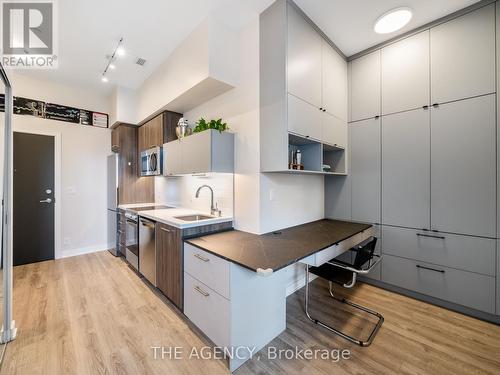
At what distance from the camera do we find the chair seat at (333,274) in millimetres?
1944

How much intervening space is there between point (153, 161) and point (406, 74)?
136 inches

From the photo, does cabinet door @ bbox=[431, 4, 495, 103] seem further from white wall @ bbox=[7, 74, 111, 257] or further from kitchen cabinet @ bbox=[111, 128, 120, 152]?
white wall @ bbox=[7, 74, 111, 257]

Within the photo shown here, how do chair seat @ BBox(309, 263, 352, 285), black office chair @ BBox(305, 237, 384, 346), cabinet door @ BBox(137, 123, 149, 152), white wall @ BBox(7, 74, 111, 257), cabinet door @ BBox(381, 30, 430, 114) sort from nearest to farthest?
1. black office chair @ BBox(305, 237, 384, 346)
2. chair seat @ BBox(309, 263, 352, 285)
3. cabinet door @ BBox(381, 30, 430, 114)
4. white wall @ BBox(7, 74, 111, 257)
5. cabinet door @ BBox(137, 123, 149, 152)

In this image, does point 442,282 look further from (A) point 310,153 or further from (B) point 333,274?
(A) point 310,153

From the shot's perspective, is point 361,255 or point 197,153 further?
point 197,153

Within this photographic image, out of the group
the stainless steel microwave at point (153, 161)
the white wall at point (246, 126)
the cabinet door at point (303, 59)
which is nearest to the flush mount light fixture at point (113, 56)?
the stainless steel microwave at point (153, 161)

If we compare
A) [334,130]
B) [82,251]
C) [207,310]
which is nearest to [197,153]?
[207,310]

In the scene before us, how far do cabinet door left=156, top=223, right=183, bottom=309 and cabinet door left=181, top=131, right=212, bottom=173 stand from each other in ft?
2.21

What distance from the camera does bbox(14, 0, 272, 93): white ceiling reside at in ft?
6.75

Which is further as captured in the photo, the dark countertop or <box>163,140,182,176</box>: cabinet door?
<box>163,140,182,176</box>: cabinet door

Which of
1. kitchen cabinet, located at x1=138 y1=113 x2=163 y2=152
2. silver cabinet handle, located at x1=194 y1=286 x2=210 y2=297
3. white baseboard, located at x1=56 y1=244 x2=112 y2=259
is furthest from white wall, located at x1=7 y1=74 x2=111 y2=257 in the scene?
silver cabinet handle, located at x1=194 y1=286 x2=210 y2=297

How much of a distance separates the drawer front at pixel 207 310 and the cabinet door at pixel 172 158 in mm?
Result: 1344

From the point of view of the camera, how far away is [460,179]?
212cm

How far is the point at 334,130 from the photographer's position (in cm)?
261
